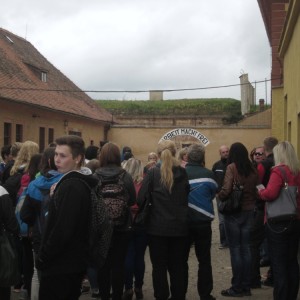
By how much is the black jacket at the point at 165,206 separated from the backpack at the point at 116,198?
0.21 metres

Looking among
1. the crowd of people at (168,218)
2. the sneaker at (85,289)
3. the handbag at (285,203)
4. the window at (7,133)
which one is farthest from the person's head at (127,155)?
the window at (7,133)

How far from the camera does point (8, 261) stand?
5152mm

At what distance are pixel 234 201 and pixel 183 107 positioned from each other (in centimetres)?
3771

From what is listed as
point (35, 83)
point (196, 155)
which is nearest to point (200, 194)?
point (196, 155)

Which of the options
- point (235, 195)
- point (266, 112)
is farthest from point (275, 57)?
point (266, 112)

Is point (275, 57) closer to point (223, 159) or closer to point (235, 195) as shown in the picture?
point (223, 159)

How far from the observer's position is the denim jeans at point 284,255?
5.98 metres

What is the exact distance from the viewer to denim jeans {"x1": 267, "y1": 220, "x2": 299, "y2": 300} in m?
5.98

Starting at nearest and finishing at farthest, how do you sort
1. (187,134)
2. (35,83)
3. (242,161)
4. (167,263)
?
(167,263) → (242,161) → (35,83) → (187,134)

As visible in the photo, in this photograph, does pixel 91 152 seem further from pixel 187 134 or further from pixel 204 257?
pixel 187 134

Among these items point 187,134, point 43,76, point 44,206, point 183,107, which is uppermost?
point 43,76

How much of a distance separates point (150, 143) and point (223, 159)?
2078 centimetres

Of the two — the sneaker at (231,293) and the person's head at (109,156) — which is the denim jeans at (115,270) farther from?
the sneaker at (231,293)

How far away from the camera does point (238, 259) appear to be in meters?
7.08
